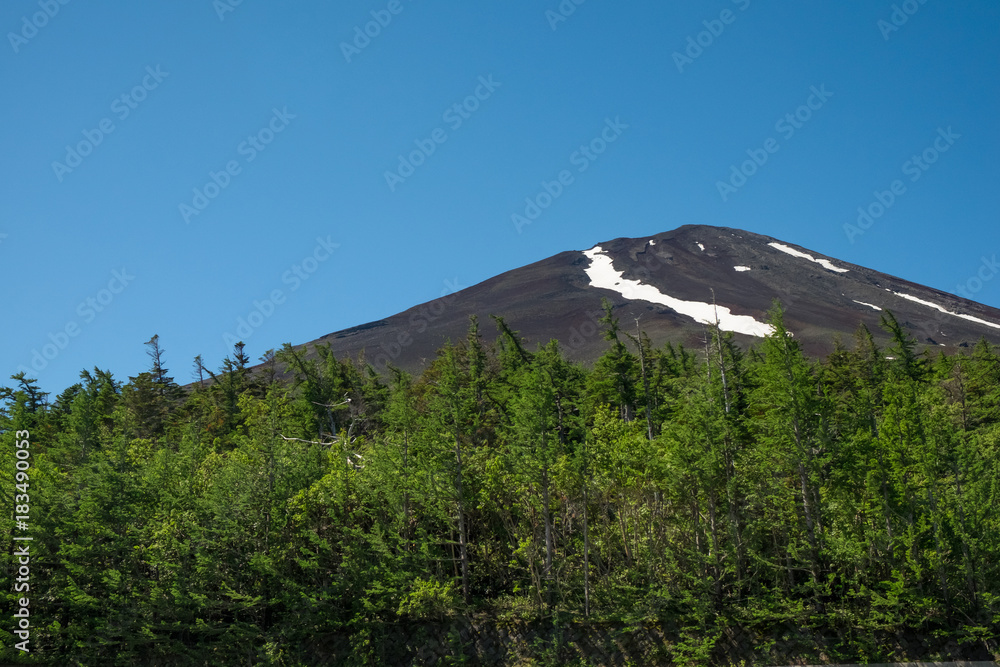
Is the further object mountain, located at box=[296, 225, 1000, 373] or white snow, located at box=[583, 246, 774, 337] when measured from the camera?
mountain, located at box=[296, 225, 1000, 373]

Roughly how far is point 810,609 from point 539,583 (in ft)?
32.6

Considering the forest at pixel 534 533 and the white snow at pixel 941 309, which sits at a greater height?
the white snow at pixel 941 309

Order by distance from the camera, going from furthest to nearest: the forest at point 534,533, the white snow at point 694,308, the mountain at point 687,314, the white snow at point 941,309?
1. the white snow at point 941,309
2. the mountain at point 687,314
3. the white snow at point 694,308
4. the forest at point 534,533

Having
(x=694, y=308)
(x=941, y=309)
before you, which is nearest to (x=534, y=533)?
(x=694, y=308)

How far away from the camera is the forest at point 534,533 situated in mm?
27269

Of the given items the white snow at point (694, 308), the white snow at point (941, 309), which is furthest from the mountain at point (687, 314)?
the white snow at point (941, 309)

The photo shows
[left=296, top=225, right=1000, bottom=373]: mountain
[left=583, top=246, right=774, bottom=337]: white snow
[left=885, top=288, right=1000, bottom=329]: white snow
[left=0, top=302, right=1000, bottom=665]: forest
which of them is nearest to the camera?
[left=0, top=302, right=1000, bottom=665]: forest

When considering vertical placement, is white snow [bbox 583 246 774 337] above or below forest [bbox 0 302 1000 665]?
above

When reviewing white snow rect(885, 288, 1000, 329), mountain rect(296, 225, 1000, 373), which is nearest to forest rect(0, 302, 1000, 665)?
mountain rect(296, 225, 1000, 373)

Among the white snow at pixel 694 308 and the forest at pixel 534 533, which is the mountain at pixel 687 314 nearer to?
the white snow at pixel 694 308

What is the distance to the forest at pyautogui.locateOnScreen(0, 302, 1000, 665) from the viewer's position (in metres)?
27.3

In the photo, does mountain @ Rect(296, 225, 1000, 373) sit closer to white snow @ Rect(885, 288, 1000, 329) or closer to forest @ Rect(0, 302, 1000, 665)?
white snow @ Rect(885, 288, 1000, 329)

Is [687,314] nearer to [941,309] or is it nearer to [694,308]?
[694,308]

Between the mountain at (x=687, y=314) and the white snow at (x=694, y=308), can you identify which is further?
the mountain at (x=687, y=314)
